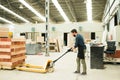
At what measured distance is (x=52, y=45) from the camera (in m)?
17.2

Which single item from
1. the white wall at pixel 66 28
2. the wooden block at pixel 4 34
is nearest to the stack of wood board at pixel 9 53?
the wooden block at pixel 4 34

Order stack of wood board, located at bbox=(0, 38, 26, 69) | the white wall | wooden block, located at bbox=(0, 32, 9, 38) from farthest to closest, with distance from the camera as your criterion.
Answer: the white wall < wooden block, located at bbox=(0, 32, 9, 38) < stack of wood board, located at bbox=(0, 38, 26, 69)

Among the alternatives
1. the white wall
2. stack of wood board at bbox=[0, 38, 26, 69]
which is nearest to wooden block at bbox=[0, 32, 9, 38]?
stack of wood board at bbox=[0, 38, 26, 69]

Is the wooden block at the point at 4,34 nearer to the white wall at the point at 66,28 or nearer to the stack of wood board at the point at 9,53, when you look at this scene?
the stack of wood board at the point at 9,53

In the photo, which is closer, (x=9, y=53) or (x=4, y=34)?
(x=9, y=53)

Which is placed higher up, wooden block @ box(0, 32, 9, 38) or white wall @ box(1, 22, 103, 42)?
white wall @ box(1, 22, 103, 42)

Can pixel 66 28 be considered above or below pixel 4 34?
above

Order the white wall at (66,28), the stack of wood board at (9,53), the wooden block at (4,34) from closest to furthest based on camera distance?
1. the stack of wood board at (9,53)
2. the wooden block at (4,34)
3. the white wall at (66,28)

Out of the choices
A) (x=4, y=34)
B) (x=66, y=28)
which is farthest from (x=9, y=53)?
(x=66, y=28)

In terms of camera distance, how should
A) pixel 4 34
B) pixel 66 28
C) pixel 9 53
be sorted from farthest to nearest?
pixel 66 28
pixel 4 34
pixel 9 53

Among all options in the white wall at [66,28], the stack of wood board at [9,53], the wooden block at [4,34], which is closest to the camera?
the stack of wood board at [9,53]

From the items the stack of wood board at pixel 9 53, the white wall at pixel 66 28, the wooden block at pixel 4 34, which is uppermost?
the white wall at pixel 66 28

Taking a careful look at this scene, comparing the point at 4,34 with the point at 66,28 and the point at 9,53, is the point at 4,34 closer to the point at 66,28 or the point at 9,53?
the point at 9,53

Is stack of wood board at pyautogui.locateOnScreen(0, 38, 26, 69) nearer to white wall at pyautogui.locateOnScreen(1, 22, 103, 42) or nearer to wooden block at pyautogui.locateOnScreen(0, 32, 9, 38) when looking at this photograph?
wooden block at pyautogui.locateOnScreen(0, 32, 9, 38)
